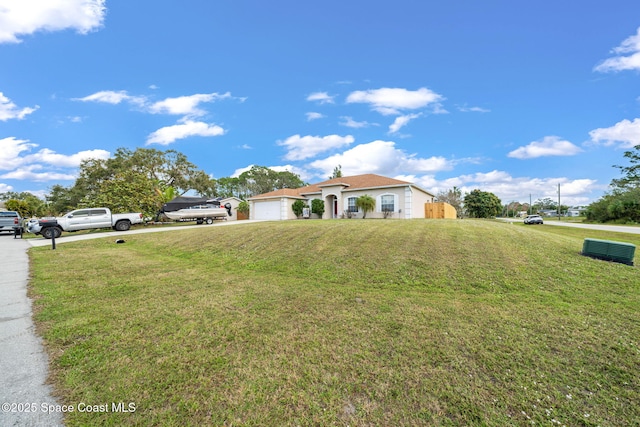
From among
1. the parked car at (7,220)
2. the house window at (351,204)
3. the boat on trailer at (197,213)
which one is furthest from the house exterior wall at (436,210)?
the parked car at (7,220)

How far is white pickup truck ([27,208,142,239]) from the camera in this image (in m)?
14.0

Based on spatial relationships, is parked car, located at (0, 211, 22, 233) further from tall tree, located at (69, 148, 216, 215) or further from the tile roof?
the tile roof

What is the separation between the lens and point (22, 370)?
2572mm

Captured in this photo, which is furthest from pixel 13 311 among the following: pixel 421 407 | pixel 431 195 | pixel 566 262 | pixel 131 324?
pixel 431 195

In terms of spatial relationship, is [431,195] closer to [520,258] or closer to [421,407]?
[520,258]

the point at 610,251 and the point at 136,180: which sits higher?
the point at 136,180

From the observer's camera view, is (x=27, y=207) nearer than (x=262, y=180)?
Yes

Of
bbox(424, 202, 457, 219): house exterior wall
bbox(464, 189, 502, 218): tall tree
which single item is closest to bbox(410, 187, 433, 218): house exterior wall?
bbox(424, 202, 457, 219): house exterior wall

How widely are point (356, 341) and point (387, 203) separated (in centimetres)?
1837

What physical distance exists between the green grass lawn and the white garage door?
60.6 feet

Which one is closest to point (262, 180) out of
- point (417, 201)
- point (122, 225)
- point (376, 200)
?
point (376, 200)

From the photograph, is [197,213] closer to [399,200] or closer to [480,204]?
[399,200]

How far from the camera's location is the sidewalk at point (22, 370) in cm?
198

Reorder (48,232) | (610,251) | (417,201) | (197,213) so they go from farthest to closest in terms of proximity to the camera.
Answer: (197,213)
(417,201)
(48,232)
(610,251)
